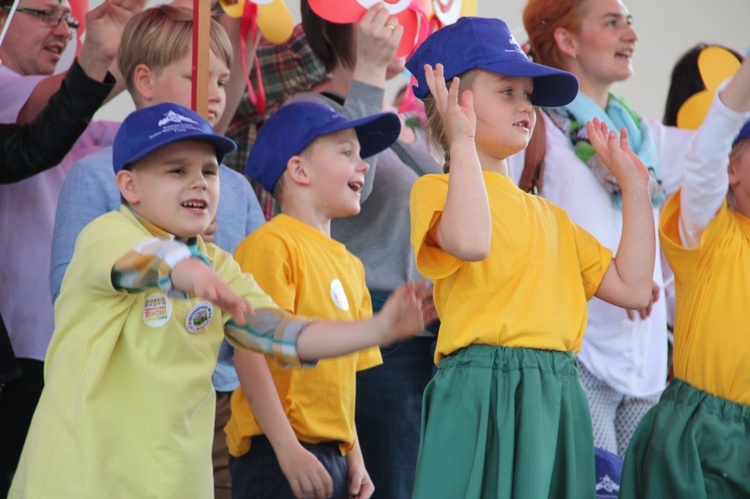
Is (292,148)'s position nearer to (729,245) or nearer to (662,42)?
(729,245)

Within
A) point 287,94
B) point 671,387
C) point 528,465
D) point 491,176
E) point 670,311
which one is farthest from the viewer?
point 670,311

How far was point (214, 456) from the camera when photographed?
8.87 feet

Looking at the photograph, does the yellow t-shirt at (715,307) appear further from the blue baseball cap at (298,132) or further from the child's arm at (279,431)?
the child's arm at (279,431)

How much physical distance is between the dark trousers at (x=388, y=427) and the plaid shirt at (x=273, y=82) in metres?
0.80

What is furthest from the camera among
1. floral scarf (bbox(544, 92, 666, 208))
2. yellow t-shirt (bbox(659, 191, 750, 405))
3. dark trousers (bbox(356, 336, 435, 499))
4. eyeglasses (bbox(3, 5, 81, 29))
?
floral scarf (bbox(544, 92, 666, 208))

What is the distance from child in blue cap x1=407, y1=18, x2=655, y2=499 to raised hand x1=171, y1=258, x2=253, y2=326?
45 cm

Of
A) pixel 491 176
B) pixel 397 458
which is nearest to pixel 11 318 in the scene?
pixel 397 458

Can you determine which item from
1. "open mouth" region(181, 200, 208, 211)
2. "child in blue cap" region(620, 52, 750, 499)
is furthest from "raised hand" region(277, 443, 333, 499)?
"child in blue cap" region(620, 52, 750, 499)

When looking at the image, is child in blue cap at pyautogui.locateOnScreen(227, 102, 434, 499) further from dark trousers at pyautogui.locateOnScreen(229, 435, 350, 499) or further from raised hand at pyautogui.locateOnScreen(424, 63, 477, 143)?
raised hand at pyautogui.locateOnScreen(424, 63, 477, 143)

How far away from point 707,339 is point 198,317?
110 centimetres

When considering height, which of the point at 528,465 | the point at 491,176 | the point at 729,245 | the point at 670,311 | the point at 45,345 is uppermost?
the point at 491,176

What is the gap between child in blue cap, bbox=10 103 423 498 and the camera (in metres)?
1.87

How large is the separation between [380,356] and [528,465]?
66cm

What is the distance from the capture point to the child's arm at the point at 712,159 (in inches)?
96.2
